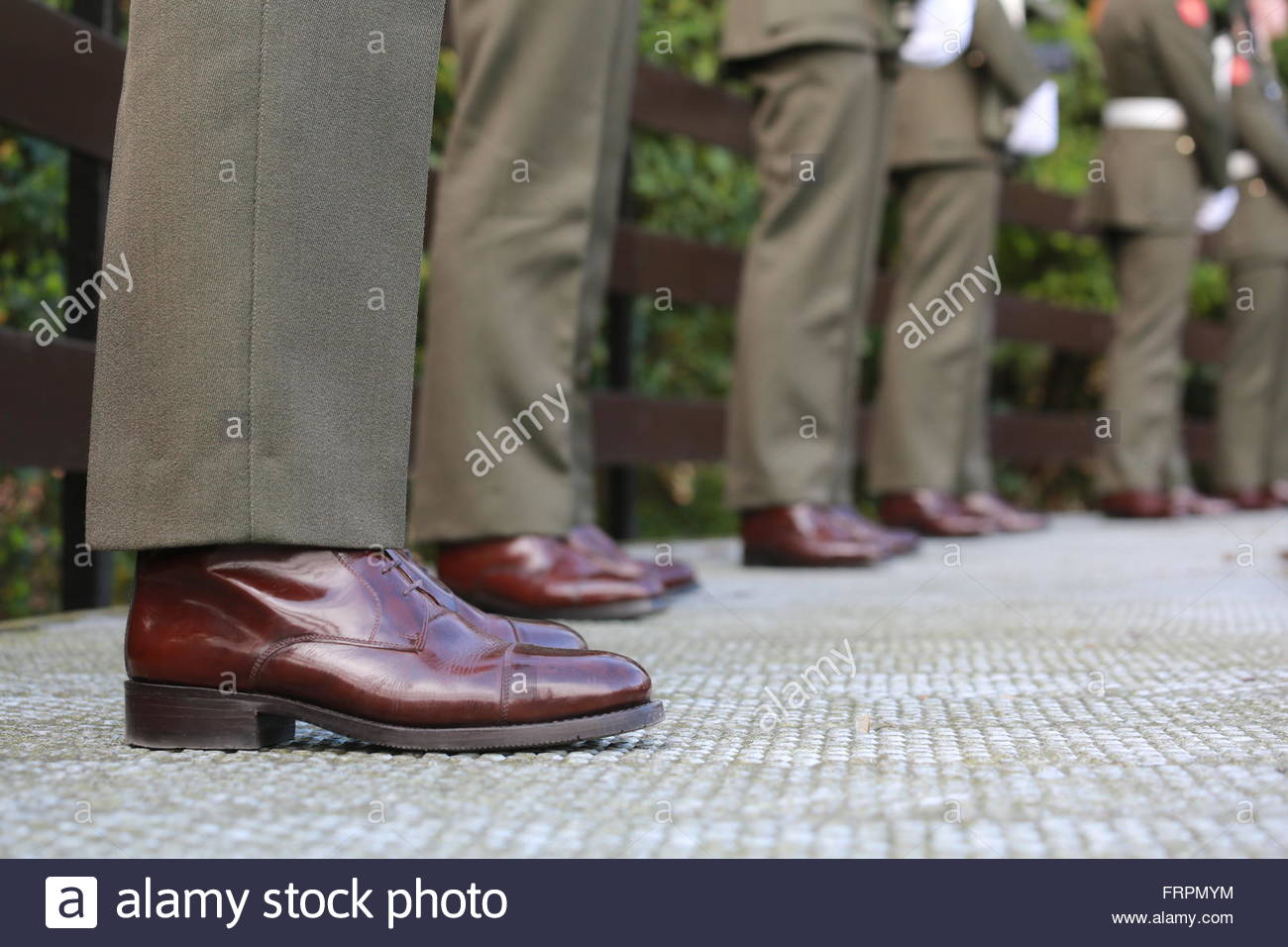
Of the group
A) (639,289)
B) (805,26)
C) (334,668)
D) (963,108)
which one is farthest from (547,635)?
(963,108)

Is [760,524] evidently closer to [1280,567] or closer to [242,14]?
[1280,567]

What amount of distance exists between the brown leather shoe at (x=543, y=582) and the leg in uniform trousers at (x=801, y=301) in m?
0.88

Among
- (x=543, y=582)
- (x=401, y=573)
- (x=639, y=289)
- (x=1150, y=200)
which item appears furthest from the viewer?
(x=1150, y=200)

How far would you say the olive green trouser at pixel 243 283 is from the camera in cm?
100

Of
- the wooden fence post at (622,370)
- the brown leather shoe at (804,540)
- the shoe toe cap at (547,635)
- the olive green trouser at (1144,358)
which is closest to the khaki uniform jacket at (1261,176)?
the olive green trouser at (1144,358)

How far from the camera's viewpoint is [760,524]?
2.72 metres

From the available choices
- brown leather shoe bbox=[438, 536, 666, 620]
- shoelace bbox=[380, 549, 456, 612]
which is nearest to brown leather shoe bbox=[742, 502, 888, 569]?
brown leather shoe bbox=[438, 536, 666, 620]

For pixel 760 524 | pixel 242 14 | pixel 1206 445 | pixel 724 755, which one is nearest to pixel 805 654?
pixel 724 755

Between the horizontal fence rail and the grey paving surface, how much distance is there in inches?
13.3

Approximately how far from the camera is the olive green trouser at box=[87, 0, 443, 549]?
39.4 inches

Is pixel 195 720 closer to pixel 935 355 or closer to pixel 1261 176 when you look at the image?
pixel 935 355

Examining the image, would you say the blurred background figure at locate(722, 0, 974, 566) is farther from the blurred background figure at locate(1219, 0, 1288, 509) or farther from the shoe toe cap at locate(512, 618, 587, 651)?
the blurred background figure at locate(1219, 0, 1288, 509)

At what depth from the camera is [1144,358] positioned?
4.67 meters

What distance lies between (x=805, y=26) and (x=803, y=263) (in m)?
0.43
